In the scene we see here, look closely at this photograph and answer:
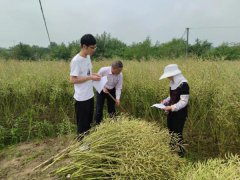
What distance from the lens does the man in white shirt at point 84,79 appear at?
4.35m

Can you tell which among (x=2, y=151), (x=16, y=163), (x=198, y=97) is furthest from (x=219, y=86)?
(x=2, y=151)

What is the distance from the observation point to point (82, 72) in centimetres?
445

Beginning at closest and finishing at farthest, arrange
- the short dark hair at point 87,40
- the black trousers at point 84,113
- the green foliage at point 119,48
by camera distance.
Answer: the short dark hair at point 87,40 → the black trousers at point 84,113 → the green foliage at point 119,48

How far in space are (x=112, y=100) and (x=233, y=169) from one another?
10.7 feet

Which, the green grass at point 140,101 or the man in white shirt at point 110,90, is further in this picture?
the man in white shirt at point 110,90

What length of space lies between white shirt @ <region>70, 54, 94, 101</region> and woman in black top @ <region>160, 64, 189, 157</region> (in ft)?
3.35

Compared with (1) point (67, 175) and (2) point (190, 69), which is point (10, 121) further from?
(2) point (190, 69)

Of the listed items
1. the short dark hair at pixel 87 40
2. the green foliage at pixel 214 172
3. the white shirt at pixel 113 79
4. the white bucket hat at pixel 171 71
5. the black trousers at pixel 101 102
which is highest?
the short dark hair at pixel 87 40

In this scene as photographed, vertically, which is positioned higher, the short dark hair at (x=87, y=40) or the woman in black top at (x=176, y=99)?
the short dark hair at (x=87, y=40)

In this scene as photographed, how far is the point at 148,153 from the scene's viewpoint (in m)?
3.41

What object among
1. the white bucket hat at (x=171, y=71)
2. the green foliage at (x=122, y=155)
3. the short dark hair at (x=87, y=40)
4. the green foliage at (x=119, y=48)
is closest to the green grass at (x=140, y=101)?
the white bucket hat at (x=171, y=71)

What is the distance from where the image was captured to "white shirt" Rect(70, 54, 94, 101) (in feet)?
14.3

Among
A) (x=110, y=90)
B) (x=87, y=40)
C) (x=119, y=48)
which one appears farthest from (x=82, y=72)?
(x=119, y=48)

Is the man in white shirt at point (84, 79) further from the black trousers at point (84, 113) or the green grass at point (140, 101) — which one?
the green grass at point (140, 101)
